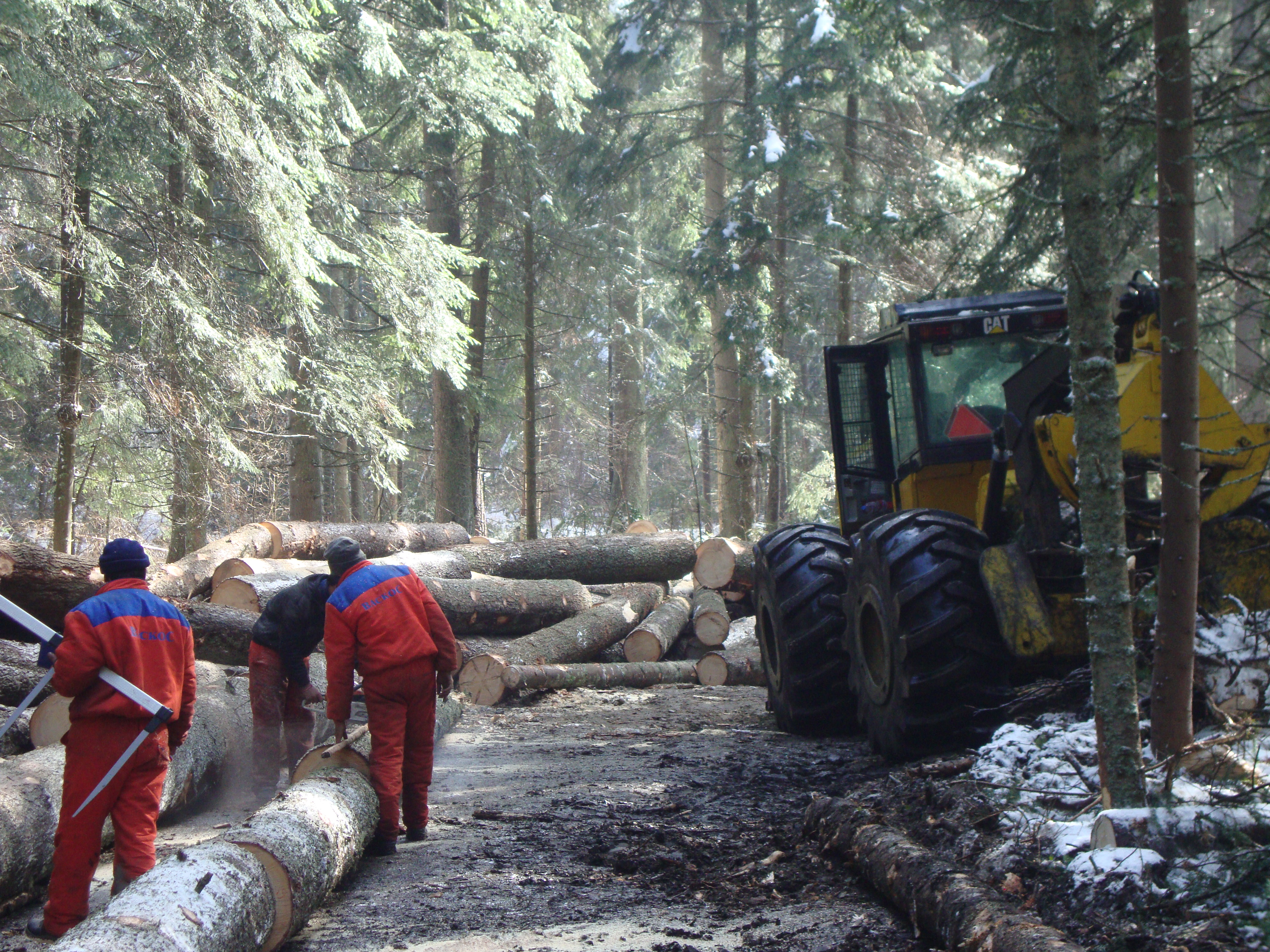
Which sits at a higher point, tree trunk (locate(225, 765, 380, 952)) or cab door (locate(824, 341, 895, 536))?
cab door (locate(824, 341, 895, 536))

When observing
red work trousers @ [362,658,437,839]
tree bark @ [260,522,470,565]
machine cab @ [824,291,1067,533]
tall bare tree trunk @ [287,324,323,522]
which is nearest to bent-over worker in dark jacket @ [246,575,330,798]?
red work trousers @ [362,658,437,839]

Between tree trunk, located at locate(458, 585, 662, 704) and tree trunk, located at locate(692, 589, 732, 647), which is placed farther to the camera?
tree trunk, located at locate(692, 589, 732, 647)

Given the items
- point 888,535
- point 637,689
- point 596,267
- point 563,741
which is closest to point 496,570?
point 637,689

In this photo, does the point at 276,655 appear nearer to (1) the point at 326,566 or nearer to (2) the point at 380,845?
(2) the point at 380,845

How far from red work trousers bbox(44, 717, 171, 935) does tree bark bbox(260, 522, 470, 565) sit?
7.07 meters

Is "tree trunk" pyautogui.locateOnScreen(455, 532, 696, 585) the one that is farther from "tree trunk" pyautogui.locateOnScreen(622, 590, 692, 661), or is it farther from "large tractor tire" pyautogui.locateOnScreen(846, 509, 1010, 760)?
"large tractor tire" pyautogui.locateOnScreen(846, 509, 1010, 760)

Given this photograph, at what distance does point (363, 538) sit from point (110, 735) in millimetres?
8806

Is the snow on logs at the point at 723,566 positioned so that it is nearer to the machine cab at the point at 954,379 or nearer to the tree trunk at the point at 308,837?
the machine cab at the point at 954,379

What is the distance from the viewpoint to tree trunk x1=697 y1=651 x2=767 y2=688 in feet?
38.1

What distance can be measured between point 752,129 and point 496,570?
347 inches

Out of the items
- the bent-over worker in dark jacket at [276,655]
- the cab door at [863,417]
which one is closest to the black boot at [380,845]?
the bent-over worker in dark jacket at [276,655]

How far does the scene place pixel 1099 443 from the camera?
4.04 meters

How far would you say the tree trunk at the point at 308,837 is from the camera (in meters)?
3.92

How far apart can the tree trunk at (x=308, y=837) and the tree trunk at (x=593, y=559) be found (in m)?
7.98
